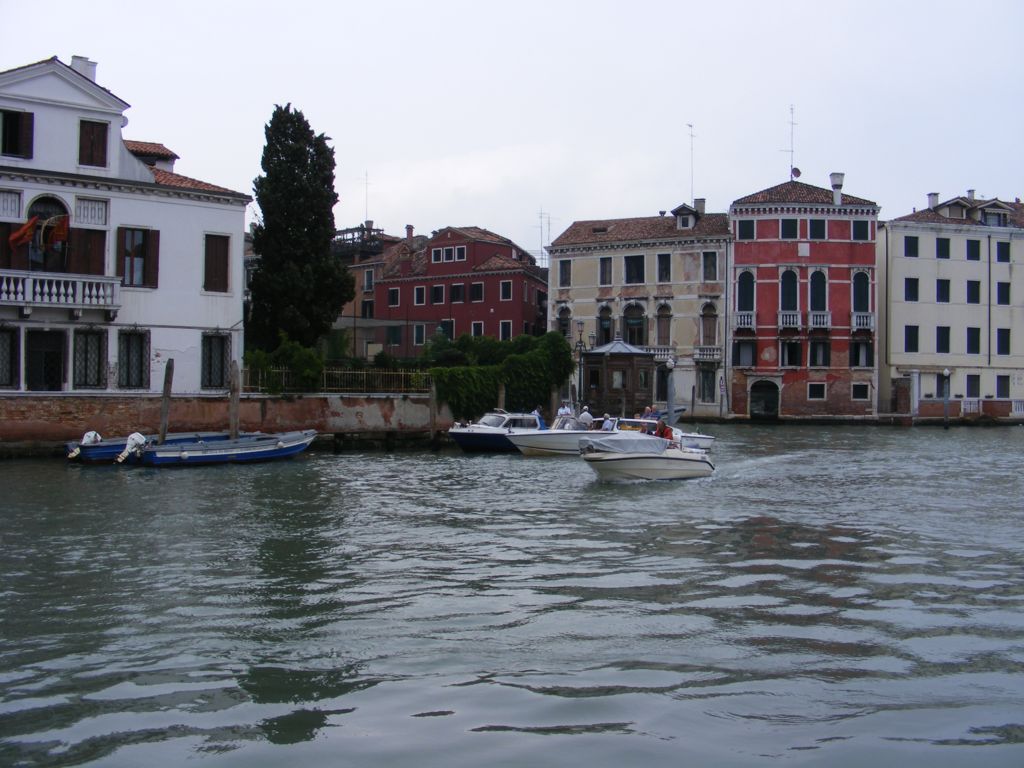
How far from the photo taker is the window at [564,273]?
53156mm

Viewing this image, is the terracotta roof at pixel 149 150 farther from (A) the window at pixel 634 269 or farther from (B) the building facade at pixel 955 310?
(B) the building facade at pixel 955 310

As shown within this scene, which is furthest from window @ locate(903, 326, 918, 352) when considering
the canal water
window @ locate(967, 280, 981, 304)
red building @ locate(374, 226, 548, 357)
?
the canal water

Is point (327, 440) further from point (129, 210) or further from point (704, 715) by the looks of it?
point (704, 715)

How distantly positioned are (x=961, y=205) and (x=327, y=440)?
36906 millimetres

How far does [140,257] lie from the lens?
2808cm

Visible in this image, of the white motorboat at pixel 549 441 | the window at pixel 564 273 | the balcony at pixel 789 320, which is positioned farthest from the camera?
the window at pixel 564 273

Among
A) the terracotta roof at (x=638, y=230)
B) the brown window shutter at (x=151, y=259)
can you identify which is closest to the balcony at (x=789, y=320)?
the terracotta roof at (x=638, y=230)

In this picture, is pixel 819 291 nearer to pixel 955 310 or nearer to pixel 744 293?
pixel 744 293

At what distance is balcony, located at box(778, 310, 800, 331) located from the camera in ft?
163

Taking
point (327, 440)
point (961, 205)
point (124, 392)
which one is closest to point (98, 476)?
point (124, 392)

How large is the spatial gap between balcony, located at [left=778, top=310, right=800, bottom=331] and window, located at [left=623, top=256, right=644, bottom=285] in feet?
23.3

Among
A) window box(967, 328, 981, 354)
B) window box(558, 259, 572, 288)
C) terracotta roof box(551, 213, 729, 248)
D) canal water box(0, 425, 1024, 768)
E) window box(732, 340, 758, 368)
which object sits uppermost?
terracotta roof box(551, 213, 729, 248)

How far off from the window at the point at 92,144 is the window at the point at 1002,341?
140ft

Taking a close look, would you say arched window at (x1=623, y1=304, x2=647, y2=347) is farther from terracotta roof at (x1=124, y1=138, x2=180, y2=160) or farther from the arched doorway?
terracotta roof at (x1=124, y1=138, x2=180, y2=160)
